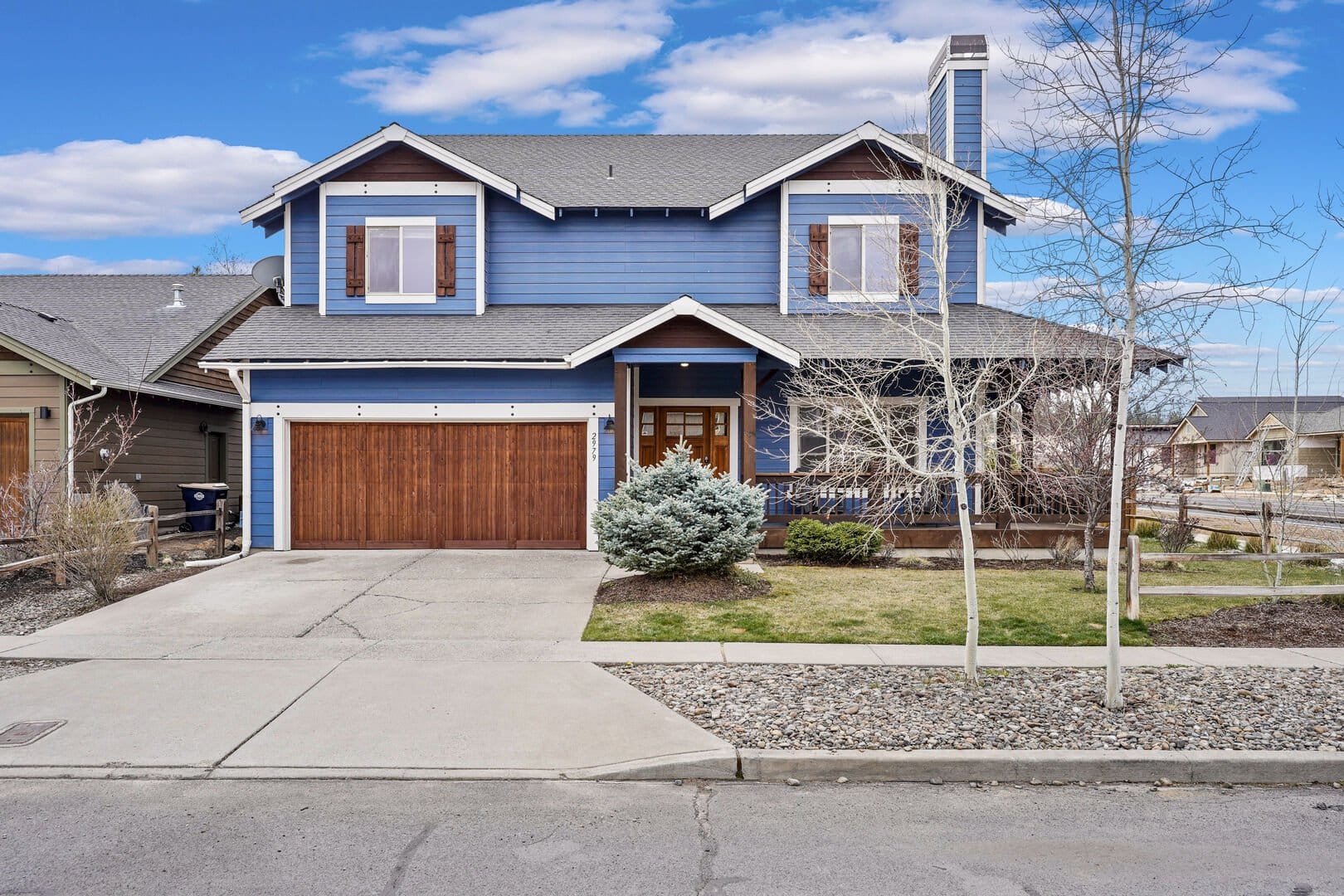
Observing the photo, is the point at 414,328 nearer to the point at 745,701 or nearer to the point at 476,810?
the point at 745,701

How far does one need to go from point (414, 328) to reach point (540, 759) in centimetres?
1109

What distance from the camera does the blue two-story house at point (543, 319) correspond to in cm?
1446

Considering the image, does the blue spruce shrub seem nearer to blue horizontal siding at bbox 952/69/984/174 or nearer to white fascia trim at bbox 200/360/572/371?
white fascia trim at bbox 200/360/572/371

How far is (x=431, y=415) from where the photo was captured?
14602 millimetres

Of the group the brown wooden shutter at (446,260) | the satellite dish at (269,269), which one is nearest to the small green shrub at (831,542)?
the brown wooden shutter at (446,260)

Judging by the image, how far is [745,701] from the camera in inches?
262

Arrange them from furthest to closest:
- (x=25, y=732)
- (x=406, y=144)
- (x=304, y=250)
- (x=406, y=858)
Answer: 1. (x=304, y=250)
2. (x=406, y=144)
3. (x=25, y=732)
4. (x=406, y=858)

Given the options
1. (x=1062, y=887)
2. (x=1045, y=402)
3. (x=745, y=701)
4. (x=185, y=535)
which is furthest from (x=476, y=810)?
(x=185, y=535)

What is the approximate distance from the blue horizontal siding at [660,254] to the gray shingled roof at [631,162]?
416 mm

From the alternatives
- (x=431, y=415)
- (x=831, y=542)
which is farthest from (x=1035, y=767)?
(x=431, y=415)

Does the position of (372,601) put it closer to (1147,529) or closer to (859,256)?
(859,256)

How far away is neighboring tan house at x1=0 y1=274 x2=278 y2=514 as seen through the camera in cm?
1572

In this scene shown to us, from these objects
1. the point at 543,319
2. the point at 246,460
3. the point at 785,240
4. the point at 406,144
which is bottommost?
the point at 246,460

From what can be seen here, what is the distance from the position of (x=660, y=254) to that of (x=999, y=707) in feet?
38.1
